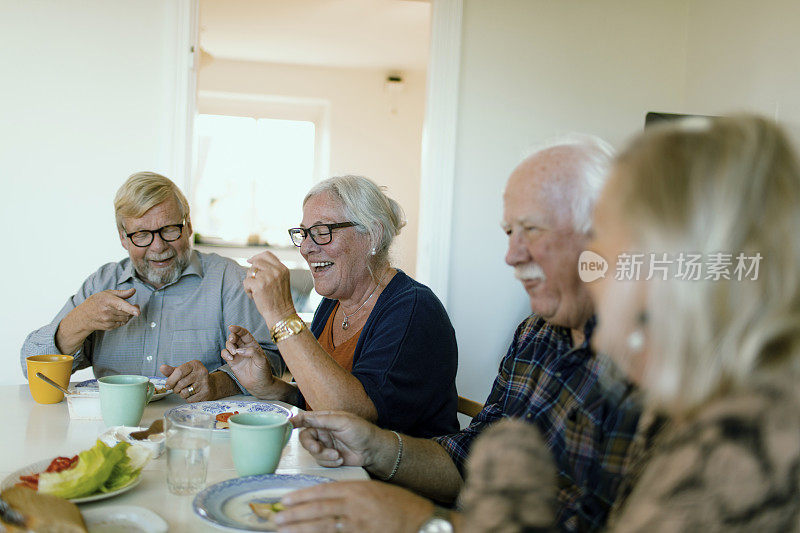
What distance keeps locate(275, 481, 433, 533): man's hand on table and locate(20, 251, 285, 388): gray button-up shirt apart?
112 centimetres

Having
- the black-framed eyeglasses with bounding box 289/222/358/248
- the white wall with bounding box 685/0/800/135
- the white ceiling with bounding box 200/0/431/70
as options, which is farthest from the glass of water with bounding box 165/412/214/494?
the white ceiling with bounding box 200/0/431/70

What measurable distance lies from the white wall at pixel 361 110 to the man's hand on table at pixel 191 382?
16.9ft

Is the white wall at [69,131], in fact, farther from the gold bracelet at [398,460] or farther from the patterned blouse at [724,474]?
the patterned blouse at [724,474]

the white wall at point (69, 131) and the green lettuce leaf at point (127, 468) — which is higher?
the white wall at point (69, 131)

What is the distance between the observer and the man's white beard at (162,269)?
2.12 m

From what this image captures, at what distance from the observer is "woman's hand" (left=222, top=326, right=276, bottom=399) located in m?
1.77

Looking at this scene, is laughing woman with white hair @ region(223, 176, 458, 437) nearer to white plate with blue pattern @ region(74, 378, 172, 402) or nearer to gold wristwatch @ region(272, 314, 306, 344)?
gold wristwatch @ region(272, 314, 306, 344)

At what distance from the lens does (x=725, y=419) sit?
615 millimetres

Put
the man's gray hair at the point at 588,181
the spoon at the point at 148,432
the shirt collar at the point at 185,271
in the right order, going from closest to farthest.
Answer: the man's gray hair at the point at 588,181
the spoon at the point at 148,432
the shirt collar at the point at 185,271

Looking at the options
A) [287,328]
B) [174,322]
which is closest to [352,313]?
[287,328]

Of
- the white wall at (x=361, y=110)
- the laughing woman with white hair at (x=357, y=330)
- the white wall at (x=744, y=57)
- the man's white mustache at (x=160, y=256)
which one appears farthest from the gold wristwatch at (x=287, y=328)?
the white wall at (x=361, y=110)

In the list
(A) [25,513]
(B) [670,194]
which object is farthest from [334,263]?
(B) [670,194]

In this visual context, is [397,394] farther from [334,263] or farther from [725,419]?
[725,419]

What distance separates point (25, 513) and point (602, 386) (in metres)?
0.84
